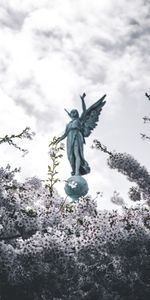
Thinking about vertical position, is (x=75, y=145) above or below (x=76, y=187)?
above

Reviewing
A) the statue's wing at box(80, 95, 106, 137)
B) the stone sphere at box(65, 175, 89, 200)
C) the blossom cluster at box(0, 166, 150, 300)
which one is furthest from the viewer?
the statue's wing at box(80, 95, 106, 137)

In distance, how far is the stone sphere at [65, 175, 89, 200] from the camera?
15.8 m

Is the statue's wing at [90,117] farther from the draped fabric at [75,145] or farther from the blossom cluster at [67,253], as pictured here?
the blossom cluster at [67,253]

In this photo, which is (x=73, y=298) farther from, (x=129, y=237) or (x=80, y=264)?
(x=129, y=237)

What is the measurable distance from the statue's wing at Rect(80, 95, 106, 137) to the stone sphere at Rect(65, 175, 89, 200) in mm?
3080

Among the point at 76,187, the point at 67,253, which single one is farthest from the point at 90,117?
the point at 67,253

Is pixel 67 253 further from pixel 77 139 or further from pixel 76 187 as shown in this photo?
pixel 77 139

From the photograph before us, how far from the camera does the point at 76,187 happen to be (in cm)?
1581

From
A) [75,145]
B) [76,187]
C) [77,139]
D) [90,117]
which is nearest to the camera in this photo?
[76,187]

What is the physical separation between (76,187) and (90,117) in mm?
4579

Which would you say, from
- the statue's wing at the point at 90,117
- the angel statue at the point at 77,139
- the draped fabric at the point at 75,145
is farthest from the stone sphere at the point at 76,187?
the statue's wing at the point at 90,117

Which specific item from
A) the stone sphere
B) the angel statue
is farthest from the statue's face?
the stone sphere

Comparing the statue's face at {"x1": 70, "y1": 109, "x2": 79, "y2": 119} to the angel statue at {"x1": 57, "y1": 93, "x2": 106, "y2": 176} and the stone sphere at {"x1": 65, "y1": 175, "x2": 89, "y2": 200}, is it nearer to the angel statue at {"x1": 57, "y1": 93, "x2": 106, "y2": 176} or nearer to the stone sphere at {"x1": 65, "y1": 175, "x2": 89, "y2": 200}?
the angel statue at {"x1": 57, "y1": 93, "x2": 106, "y2": 176}

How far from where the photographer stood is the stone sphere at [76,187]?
15773 millimetres
